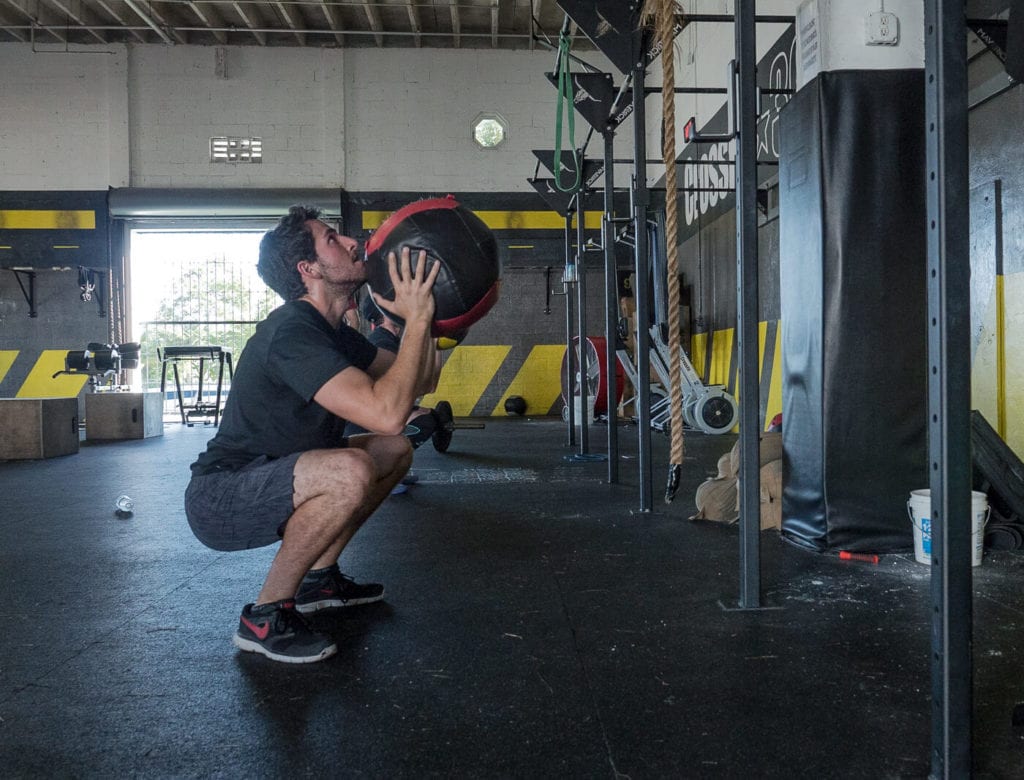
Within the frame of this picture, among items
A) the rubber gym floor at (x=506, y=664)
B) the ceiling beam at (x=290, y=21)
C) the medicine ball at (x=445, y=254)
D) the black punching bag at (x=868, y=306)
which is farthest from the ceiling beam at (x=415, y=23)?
the medicine ball at (x=445, y=254)

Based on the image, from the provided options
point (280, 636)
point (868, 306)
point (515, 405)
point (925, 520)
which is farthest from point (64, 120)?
point (925, 520)

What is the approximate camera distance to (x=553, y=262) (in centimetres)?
894

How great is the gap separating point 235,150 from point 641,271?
285 inches

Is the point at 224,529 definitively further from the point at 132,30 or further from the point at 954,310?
the point at 132,30

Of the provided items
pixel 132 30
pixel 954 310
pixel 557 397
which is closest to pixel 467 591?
pixel 954 310

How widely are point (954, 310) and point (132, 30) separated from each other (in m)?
9.66

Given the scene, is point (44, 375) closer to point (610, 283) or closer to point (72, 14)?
point (72, 14)

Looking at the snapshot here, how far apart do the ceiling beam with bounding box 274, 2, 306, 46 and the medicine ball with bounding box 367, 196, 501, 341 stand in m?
7.34

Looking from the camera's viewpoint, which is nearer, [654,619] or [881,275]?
[654,619]

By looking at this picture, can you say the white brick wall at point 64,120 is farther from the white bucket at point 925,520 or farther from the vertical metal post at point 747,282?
the white bucket at point 925,520

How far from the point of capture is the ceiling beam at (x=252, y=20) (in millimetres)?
8105

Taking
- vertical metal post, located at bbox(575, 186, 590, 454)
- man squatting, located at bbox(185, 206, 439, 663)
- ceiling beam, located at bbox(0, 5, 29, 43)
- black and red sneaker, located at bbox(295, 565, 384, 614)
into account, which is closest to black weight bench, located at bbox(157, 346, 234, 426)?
ceiling beam, located at bbox(0, 5, 29, 43)

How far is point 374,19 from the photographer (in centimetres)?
835

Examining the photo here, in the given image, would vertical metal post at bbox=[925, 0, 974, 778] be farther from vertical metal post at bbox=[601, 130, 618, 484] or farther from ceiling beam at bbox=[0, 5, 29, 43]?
ceiling beam at bbox=[0, 5, 29, 43]
